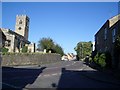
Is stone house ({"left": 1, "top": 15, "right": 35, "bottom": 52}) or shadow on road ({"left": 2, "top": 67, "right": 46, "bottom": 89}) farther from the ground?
stone house ({"left": 1, "top": 15, "right": 35, "bottom": 52})

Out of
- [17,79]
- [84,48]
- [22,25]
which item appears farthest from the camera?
[84,48]

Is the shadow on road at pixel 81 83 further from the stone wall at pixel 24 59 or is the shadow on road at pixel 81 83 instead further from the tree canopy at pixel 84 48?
the tree canopy at pixel 84 48

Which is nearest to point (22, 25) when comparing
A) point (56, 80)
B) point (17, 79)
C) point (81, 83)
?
point (17, 79)

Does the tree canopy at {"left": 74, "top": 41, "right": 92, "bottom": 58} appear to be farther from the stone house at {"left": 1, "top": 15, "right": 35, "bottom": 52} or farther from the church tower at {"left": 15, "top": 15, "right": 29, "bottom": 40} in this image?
the church tower at {"left": 15, "top": 15, "right": 29, "bottom": 40}

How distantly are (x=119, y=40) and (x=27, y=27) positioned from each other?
82570 millimetres

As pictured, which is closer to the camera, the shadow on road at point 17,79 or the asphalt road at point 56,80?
the shadow on road at point 17,79

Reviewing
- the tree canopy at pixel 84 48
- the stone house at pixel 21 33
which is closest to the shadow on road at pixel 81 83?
the stone house at pixel 21 33

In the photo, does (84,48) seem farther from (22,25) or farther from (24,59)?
(24,59)

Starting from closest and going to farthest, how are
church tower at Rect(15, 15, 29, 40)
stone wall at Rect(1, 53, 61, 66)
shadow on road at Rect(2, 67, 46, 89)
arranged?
1. shadow on road at Rect(2, 67, 46, 89)
2. stone wall at Rect(1, 53, 61, 66)
3. church tower at Rect(15, 15, 29, 40)

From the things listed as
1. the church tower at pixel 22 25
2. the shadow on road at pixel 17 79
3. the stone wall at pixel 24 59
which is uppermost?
the church tower at pixel 22 25

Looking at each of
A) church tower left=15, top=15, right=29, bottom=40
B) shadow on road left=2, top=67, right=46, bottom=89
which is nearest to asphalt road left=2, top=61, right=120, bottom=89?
shadow on road left=2, top=67, right=46, bottom=89

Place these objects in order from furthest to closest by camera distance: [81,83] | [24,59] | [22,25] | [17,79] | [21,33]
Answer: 1. [22,25]
2. [21,33]
3. [24,59]
4. [17,79]
5. [81,83]

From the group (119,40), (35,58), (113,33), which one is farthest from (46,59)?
(119,40)

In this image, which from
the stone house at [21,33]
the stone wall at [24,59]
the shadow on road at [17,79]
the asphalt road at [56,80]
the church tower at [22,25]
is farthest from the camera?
the church tower at [22,25]
